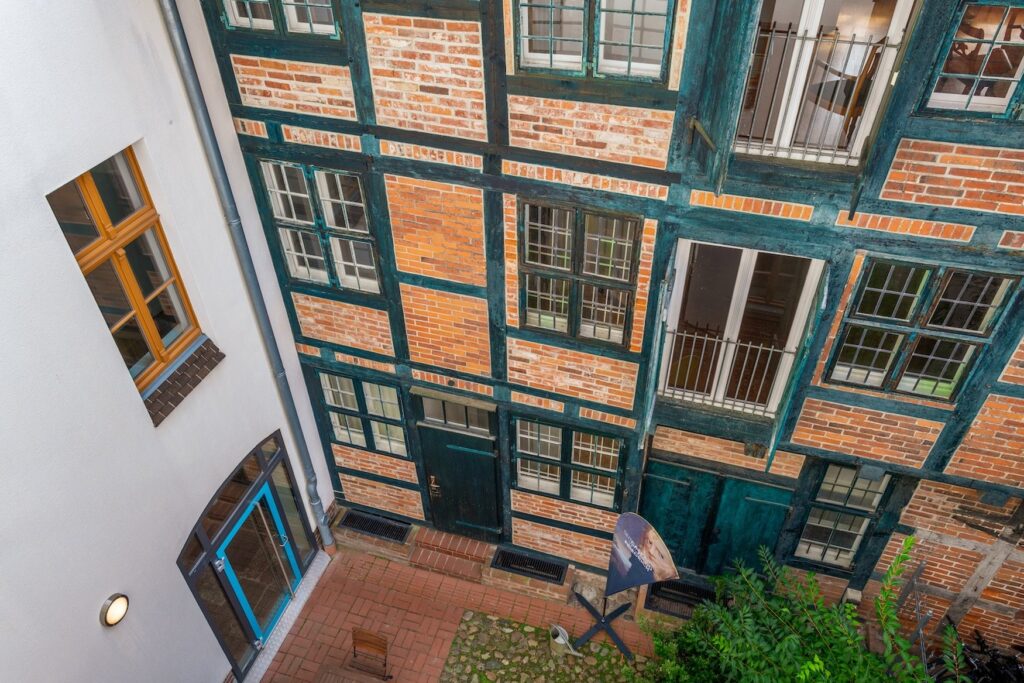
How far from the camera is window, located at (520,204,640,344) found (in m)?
6.52

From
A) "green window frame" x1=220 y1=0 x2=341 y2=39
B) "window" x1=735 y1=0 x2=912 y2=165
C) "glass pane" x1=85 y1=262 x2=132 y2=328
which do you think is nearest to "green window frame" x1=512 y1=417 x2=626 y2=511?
"window" x1=735 y1=0 x2=912 y2=165

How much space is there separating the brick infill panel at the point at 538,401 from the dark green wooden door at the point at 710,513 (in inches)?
50.8

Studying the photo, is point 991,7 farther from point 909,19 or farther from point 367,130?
point 367,130

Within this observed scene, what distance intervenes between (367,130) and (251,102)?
1.25 meters

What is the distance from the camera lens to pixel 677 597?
911 cm

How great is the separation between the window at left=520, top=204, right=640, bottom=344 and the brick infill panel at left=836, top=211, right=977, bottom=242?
1741 millimetres

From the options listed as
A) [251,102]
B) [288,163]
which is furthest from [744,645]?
[251,102]

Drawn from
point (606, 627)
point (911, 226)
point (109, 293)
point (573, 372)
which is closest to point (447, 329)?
point (573, 372)

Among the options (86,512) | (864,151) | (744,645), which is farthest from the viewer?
(744,645)

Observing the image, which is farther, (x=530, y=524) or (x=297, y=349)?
(x=530, y=524)

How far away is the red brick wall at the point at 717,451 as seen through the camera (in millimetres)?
7559

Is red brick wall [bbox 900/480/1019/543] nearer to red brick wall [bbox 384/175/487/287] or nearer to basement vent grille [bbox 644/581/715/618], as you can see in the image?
basement vent grille [bbox 644/581/715/618]

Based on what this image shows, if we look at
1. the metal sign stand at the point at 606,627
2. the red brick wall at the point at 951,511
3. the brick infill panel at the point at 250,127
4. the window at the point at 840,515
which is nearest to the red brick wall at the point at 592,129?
the brick infill panel at the point at 250,127

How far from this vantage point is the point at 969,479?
6.65 metres
